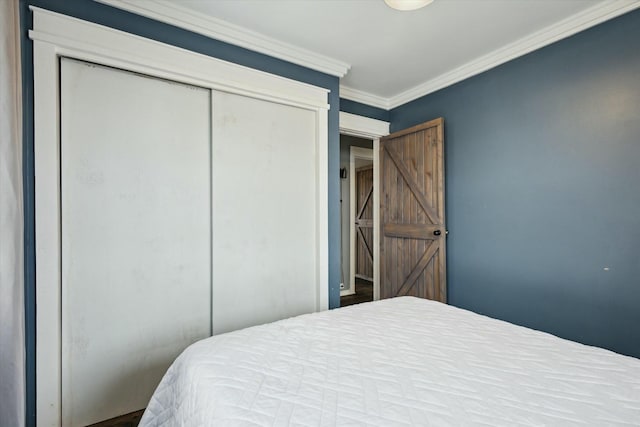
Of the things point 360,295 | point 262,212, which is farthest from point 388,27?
point 360,295

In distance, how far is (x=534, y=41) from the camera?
2.26m

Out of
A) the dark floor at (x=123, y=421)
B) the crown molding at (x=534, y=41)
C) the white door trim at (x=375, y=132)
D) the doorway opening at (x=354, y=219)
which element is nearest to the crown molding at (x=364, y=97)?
the white door trim at (x=375, y=132)

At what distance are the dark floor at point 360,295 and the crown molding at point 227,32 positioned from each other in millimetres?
2912

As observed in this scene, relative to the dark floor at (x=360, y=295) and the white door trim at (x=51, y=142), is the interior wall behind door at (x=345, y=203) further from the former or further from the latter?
the white door trim at (x=51, y=142)

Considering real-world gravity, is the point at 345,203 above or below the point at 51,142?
below

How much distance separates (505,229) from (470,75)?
1.43 m

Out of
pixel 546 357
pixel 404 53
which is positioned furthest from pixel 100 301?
pixel 404 53

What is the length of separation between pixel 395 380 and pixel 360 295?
3.62m

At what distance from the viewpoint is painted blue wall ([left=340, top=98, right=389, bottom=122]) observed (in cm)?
327

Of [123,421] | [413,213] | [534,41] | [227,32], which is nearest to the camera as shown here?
[123,421]

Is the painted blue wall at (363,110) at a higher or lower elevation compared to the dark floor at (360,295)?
higher

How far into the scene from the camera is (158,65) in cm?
189

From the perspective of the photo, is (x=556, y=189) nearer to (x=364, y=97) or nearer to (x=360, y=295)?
(x=364, y=97)

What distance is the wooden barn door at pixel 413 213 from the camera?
2.87 meters
